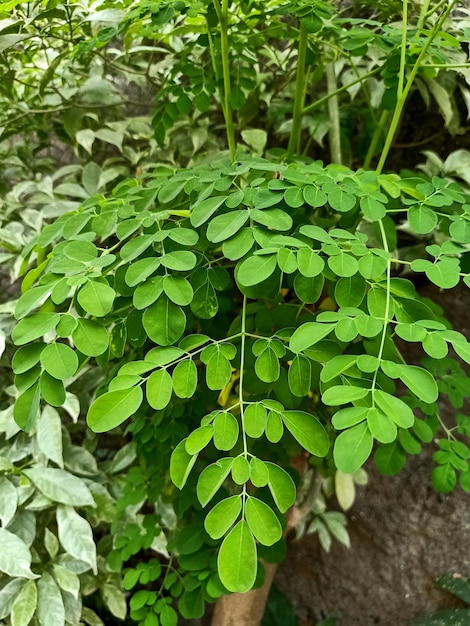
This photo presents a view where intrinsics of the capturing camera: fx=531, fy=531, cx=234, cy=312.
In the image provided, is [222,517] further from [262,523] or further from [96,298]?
[96,298]

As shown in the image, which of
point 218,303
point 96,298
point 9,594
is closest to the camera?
point 96,298

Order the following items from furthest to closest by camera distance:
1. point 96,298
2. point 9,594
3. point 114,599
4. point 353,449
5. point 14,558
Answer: point 114,599
point 9,594
point 14,558
point 96,298
point 353,449

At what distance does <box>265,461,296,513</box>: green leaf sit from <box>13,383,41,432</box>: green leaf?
22cm

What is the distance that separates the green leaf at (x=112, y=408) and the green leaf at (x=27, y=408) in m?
0.08

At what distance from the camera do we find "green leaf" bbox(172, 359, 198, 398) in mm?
479

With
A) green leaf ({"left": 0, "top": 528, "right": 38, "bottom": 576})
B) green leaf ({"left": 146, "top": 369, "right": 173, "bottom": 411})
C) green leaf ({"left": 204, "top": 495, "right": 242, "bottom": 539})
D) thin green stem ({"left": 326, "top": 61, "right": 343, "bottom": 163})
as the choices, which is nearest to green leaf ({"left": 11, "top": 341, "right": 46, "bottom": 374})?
green leaf ({"left": 146, "top": 369, "right": 173, "bottom": 411})

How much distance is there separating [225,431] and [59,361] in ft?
0.52

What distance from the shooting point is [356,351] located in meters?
0.67

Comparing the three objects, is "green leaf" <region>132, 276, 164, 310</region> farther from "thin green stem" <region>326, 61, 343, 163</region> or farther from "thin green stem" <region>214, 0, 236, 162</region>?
"thin green stem" <region>326, 61, 343, 163</region>

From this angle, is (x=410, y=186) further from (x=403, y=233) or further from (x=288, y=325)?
(x=403, y=233)

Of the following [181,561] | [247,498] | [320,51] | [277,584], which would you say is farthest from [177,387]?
[277,584]

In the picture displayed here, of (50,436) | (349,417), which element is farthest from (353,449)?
(50,436)

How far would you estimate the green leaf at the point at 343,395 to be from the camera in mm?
406

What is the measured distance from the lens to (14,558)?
0.77 metres
